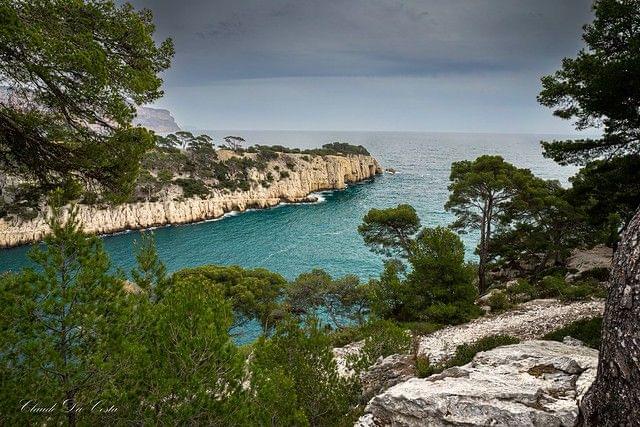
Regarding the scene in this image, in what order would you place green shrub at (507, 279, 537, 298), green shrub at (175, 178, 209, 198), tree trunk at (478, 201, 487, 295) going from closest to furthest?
green shrub at (507, 279, 537, 298), tree trunk at (478, 201, 487, 295), green shrub at (175, 178, 209, 198)

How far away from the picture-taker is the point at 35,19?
6258 millimetres

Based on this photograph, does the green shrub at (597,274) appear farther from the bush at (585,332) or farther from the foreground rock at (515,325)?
the bush at (585,332)

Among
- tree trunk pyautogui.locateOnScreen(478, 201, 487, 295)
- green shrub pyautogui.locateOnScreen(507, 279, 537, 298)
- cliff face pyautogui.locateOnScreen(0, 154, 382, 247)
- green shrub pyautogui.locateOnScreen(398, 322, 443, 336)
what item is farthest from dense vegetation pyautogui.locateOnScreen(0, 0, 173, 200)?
cliff face pyautogui.locateOnScreen(0, 154, 382, 247)

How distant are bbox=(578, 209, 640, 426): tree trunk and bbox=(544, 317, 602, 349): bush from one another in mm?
7265

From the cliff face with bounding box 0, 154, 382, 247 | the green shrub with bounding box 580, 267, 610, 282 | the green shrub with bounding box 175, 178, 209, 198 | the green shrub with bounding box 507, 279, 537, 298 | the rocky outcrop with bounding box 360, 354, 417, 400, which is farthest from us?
the green shrub with bounding box 175, 178, 209, 198

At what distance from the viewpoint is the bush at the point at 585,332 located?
1028 centimetres

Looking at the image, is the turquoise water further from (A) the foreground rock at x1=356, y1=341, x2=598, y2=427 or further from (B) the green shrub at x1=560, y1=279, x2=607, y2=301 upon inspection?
(A) the foreground rock at x1=356, y1=341, x2=598, y2=427

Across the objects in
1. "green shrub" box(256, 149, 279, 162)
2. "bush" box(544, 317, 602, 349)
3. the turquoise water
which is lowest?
the turquoise water

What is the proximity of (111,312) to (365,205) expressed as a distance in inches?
3027

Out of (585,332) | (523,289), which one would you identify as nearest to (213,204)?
(523,289)

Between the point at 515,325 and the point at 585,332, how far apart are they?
431 cm

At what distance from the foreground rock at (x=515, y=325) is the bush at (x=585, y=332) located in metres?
1.11

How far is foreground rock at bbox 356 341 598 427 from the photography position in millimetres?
5816

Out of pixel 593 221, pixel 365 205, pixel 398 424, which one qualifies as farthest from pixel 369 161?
pixel 398 424
